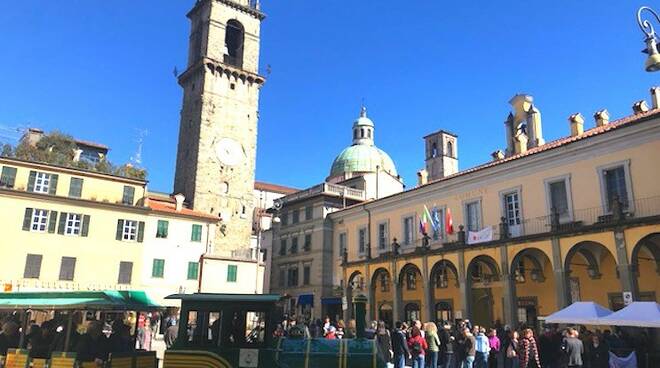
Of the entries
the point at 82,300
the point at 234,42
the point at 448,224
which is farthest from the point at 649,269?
the point at 234,42

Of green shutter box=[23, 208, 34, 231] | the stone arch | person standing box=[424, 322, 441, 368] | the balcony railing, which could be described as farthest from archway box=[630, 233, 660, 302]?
green shutter box=[23, 208, 34, 231]

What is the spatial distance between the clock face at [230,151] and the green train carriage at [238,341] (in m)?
37.1

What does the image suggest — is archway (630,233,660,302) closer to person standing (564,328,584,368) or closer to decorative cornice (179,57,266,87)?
person standing (564,328,584,368)

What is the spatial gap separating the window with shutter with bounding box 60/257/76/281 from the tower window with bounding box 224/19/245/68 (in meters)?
24.2

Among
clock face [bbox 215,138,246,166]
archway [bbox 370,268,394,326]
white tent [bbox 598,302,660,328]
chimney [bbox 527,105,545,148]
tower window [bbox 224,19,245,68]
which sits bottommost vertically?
white tent [bbox 598,302,660,328]

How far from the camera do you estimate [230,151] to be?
4616cm

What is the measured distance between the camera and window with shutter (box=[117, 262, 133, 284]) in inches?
1278

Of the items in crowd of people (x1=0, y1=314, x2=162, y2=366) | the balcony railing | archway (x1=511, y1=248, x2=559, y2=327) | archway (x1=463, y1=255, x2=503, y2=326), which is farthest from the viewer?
archway (x1=463, y1=255, x2=503, y2=326)

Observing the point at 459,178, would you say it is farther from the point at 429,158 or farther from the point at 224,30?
the point at 224,30

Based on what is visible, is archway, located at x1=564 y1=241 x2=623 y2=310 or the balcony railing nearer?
the balcony railing

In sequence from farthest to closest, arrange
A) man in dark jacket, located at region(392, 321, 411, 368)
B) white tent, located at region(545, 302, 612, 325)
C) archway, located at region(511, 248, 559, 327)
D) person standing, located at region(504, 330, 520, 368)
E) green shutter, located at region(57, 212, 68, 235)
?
green shutter, located at region(57, 212, 68, 235) < archway, located at region(511, 248, 559, 327) < white tent, located at region(545, 302, 612, 325) < person standing, located at region(504, 330, 520, 368) < man in dark jacket, located at region(392, 321, 411, 368)

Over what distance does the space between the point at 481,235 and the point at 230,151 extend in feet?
85.1

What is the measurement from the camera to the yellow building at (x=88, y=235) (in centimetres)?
2983

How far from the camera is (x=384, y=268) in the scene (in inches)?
1320
